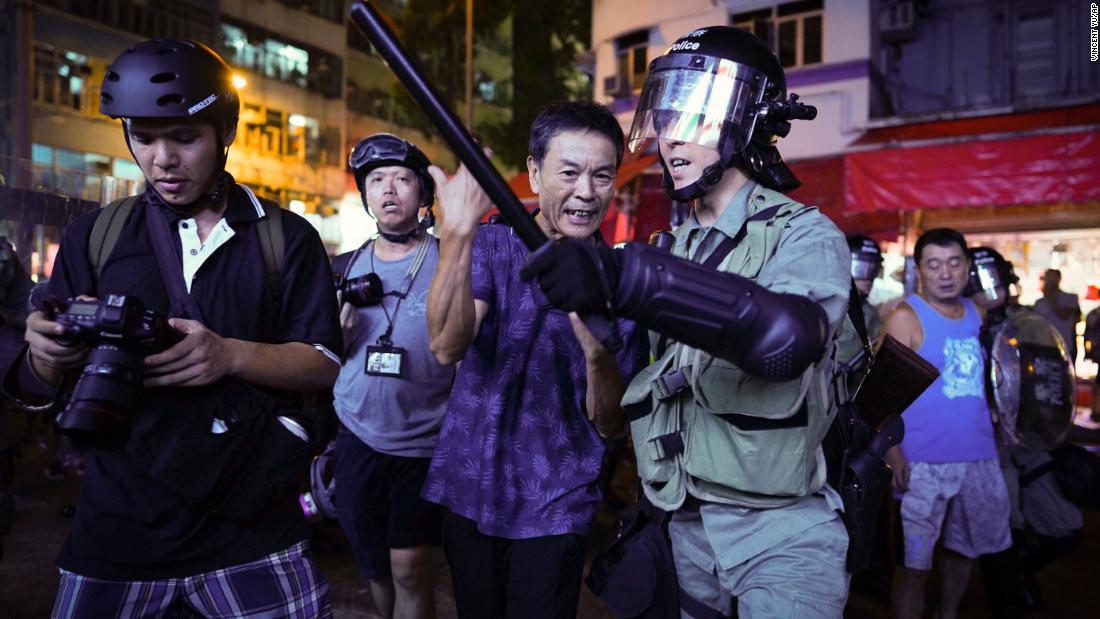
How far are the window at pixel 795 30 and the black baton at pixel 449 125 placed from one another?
1411 centimetres

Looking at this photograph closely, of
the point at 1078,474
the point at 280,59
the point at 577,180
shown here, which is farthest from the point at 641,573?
the point at 280,59

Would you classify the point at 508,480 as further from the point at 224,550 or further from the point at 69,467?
the point at 69,467

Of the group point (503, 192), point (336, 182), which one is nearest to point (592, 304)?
point (503, 192)

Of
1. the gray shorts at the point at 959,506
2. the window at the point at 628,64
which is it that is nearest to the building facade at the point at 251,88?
the window at the point at 628,64

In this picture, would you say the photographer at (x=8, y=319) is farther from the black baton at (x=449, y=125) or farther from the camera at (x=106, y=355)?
the black baton at (x=449, y=125)

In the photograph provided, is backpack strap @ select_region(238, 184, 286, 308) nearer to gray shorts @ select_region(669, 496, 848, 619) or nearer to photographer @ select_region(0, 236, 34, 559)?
gray shorts @ select_region(669, 496, 848, 619)

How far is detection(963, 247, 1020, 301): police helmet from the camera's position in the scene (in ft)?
17.3

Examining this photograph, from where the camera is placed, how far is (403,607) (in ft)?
12.0

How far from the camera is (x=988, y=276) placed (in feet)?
17.4

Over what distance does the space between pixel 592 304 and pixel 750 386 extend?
54 cm

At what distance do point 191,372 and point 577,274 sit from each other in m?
0.95

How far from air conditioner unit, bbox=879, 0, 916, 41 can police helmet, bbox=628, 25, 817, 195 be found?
532 inches

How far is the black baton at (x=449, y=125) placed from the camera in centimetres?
179

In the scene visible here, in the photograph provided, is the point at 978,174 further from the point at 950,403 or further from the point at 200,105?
the point at 200,105
